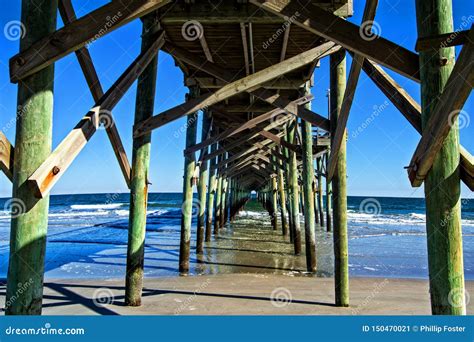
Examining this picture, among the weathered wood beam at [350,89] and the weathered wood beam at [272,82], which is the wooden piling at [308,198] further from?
the weathered wood beam at [350,89]

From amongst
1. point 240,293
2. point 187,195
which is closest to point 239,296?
point 240,293

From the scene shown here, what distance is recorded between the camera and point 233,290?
572 centimetres

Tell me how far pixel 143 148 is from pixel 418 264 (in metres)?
7.62

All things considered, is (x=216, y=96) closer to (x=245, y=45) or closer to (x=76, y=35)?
(x=245, y=45)

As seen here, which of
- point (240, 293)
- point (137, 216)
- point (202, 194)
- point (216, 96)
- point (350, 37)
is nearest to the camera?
point (350, 37)

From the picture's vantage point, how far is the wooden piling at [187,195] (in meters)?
7.77

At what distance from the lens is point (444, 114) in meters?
Answer: 2.08

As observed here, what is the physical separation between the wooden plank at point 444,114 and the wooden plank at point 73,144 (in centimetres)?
223

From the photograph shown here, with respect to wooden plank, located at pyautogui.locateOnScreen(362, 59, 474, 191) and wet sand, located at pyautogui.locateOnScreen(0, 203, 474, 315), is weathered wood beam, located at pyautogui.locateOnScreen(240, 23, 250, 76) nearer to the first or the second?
wooden plank, located at pyautogui.locateOnScreen(362, 59, 474, 191)

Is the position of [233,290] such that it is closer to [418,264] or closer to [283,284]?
[283,284]

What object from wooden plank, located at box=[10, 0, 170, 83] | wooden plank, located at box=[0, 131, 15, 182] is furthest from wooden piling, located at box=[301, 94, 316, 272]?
wooden plank, located at box=[0, 131, 15, 182]

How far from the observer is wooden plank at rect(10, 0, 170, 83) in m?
2.63

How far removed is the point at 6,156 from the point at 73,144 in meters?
0.45
